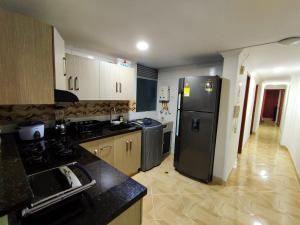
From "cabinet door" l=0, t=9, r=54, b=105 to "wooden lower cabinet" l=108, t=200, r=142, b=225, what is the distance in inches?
50.0

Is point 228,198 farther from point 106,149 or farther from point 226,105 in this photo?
point 106,149

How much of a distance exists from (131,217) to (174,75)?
3.15 metres

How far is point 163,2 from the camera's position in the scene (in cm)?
115

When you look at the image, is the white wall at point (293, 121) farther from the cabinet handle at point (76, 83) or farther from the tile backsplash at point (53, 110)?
the cabinet handle at point (76, 83)

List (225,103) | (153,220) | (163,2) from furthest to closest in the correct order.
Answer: (225,103), (153,220), (163,2)

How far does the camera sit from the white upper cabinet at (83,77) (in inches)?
78.0

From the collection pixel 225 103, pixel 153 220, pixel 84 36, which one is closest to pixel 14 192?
pixel 153 220

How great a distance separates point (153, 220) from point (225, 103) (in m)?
1.95

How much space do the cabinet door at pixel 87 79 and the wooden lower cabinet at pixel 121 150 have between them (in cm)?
71

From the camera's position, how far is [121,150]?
2.41 m

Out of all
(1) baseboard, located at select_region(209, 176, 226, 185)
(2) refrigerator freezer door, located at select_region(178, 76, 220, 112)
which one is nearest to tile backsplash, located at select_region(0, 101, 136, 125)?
(2) refrigerator freezer door, located at select_region(178, 76, 220, 112)

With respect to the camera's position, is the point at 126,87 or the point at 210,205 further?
the point at 126,87

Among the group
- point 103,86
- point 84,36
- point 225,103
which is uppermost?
point 84,36

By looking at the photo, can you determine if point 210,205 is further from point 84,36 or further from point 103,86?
point 84,36
